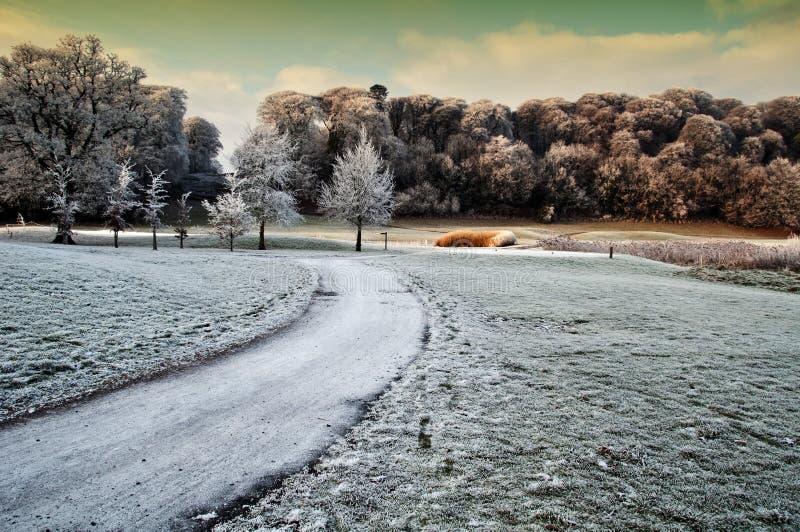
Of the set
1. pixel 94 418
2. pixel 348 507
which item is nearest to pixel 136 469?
pixel 94 418

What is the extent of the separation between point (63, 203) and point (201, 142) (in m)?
39.6

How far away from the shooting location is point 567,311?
11609 millimetres

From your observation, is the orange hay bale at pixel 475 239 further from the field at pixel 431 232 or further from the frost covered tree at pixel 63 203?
the frost covered tree at pixel 63 203

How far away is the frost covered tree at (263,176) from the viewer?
31.5m

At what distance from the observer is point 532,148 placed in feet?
239

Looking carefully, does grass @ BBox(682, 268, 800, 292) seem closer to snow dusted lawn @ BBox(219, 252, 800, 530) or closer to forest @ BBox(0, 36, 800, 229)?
snow dusted lawn @ BBox(219, 252, 800, 530)

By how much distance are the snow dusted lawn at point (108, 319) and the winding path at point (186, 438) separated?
780 millimetres

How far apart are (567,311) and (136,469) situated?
10759 millimetres

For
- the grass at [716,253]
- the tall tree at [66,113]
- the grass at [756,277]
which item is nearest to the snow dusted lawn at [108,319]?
the grass at [756,277]

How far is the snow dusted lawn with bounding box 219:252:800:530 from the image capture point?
11.0 ft

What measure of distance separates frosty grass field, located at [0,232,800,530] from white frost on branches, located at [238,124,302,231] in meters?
19.1

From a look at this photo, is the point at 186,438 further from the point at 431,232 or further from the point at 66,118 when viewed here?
the point at 431,232

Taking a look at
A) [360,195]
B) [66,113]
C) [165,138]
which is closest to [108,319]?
[360,195]

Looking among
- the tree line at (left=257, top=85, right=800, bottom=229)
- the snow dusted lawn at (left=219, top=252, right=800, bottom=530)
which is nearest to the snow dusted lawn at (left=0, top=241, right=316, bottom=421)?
the snow dusted lawn at (left=219, top=252, right=800, bottom=530)
